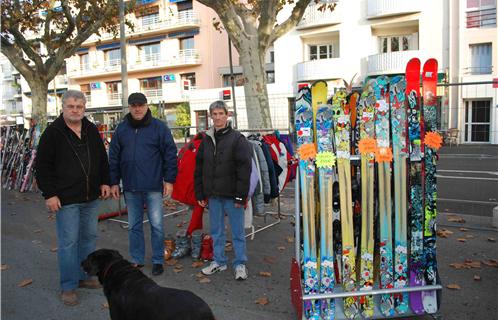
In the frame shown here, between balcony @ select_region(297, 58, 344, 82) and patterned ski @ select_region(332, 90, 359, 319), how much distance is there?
2241cm

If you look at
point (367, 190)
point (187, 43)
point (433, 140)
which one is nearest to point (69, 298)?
point (367, 190)

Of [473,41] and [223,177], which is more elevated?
[473,41]

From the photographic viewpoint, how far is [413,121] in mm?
3260

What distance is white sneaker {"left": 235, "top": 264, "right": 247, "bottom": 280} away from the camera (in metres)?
4.38

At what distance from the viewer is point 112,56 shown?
4031cm

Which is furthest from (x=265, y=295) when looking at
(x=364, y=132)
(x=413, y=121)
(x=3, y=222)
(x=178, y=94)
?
(x=178, y=94)

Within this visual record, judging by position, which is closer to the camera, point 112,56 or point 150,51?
point 150,51

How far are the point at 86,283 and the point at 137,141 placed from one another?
1.62 metres

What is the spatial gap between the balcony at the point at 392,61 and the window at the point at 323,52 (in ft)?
11.2

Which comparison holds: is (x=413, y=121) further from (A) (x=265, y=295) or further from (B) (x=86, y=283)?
(B) (x=86, y=283)

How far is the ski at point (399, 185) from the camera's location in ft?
10.6

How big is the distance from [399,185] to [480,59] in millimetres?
21413

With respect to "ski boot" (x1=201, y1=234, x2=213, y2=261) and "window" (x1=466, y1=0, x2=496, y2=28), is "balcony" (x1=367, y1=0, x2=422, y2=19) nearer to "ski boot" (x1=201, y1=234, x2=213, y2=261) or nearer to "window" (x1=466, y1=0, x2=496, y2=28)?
"window" (x1=466, y1=0, x2=496, y2=28)

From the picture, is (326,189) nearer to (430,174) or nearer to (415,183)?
(415,183)
